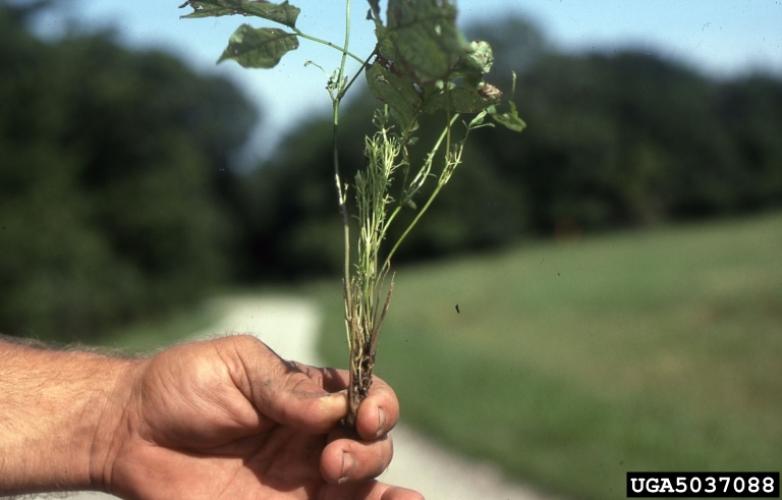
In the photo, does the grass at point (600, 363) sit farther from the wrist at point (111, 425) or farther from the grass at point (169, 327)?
the grass at point (169, 327)

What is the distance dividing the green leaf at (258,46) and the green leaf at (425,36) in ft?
0.85

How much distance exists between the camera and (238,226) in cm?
4522

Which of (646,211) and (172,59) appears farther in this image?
(646,211)

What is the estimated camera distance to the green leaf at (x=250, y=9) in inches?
76.9

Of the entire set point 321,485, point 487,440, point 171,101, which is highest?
point 171,101

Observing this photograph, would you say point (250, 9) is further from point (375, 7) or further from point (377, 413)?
point (377, 413)

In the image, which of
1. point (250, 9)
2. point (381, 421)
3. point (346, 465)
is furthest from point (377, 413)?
point (250, 9)

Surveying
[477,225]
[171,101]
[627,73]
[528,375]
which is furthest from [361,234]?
[627,73]

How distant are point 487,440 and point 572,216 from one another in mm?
35588

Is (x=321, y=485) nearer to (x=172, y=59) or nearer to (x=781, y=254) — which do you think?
(x=781, y=254)

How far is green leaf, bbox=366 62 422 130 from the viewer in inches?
76.6

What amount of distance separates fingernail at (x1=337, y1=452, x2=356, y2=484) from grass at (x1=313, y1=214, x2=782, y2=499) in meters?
2.61

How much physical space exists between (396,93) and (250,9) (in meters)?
0.38

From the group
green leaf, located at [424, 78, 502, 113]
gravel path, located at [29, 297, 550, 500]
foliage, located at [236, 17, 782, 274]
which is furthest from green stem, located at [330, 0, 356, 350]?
foliage, located at [236, 17, 782, 274]
